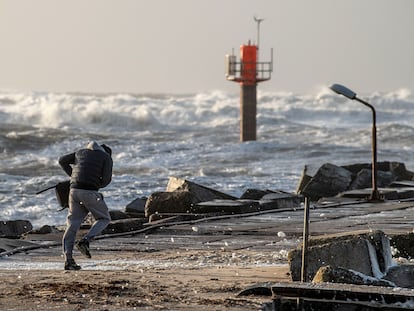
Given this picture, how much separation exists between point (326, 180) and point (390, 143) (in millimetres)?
28053

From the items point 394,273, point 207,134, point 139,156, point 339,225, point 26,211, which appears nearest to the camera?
point 394,273

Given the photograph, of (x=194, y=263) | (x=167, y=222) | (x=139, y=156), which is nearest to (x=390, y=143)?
(x=139, y=156)

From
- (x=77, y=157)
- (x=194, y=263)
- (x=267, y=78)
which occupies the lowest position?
(x=194, y=263)

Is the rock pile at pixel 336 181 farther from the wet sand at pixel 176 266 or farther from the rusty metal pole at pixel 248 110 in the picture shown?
the rusty metal pole at pixel 248 110

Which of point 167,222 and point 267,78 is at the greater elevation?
point 267,78

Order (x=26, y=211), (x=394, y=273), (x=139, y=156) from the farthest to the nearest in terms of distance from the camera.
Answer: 1. (x=139, y=156)
2. (x=26, y=211)
3. (x=394, y=273)

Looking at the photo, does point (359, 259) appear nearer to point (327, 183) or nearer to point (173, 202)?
point (173, 202)

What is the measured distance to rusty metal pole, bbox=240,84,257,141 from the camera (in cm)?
4759

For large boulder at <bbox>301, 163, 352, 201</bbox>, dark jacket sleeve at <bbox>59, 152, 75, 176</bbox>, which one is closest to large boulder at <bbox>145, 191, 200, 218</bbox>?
large boulder at <bbox>301, 163, 352, 201</bbox>

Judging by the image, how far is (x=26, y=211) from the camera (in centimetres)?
2472

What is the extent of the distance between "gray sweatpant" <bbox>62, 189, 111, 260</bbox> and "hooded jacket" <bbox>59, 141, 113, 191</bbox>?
0.25 ft

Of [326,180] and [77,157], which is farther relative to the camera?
[326,180]

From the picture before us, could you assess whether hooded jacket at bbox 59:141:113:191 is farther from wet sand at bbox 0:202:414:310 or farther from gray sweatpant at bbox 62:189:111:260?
wet sand at bbox 0:202:414:310

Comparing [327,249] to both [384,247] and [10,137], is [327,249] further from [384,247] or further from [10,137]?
[10,137]
